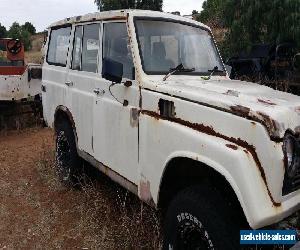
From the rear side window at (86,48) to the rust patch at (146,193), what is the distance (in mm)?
1465

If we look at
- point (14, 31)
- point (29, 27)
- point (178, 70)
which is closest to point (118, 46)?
point (178, 70)

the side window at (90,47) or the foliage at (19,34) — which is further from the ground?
the foliage at (19,34)

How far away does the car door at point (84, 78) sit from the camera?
436 cm

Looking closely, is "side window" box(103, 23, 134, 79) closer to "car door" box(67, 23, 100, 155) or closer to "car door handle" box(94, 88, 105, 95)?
"car door" box(67, 23, 100, 155)

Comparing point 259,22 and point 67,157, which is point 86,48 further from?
point 259,22

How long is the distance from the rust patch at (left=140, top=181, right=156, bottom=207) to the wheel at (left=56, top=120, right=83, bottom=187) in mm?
1745

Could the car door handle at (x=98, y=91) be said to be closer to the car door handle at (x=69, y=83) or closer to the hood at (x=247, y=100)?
the car door handle at (x=69, y=83)

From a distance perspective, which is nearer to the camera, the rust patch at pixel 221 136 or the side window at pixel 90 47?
the rust patch at pixel 221 136

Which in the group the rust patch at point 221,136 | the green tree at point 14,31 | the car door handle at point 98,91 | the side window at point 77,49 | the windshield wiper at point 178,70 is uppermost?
the green tree at point 14,31

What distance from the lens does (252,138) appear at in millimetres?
2404

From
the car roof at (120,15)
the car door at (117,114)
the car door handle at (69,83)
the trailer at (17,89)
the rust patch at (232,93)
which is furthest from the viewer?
the trailer at (17,89)

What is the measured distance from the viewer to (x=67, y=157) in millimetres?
5277

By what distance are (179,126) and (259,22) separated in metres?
9.17

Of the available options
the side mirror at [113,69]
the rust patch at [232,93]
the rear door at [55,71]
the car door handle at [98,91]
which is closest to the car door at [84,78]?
the car door handle at [98,91]
